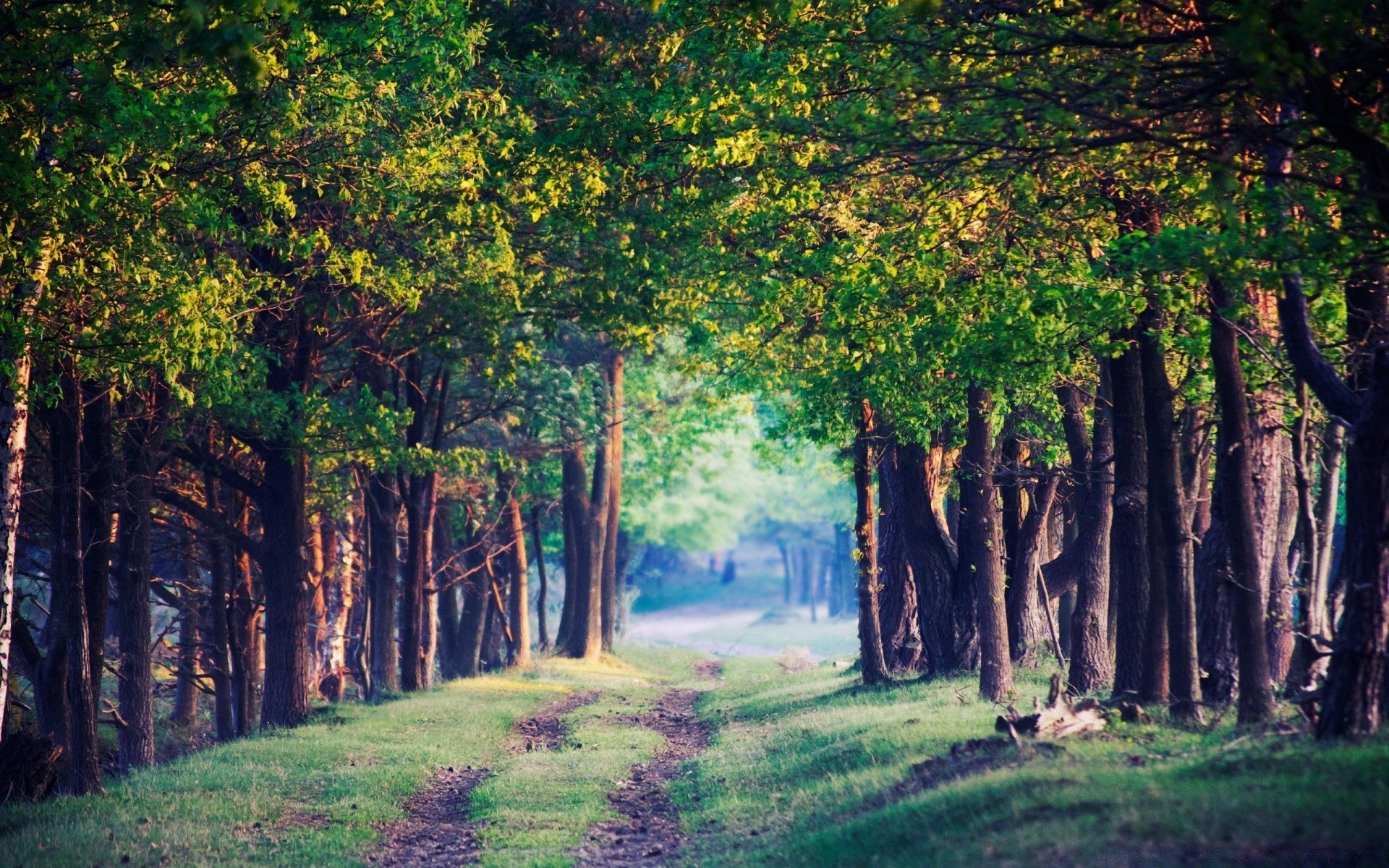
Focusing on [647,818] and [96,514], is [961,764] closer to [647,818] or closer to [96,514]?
[647,818]

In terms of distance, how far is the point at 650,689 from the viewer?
33594 millimetres

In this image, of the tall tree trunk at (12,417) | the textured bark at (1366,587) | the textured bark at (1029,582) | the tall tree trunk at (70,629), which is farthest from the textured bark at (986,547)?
the tall tree trunk at (12,417)

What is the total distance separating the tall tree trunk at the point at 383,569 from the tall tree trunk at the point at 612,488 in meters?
8.09

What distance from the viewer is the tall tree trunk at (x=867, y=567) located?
2472 centimetres

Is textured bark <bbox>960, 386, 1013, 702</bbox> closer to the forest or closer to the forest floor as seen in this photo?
the forest

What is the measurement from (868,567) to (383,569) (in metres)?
10.8

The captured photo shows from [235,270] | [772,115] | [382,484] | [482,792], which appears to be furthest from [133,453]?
[772,115]

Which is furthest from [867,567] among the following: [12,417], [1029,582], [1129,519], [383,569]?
[12,417]

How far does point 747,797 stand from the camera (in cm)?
1417

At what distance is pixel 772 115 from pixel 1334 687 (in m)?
7.52

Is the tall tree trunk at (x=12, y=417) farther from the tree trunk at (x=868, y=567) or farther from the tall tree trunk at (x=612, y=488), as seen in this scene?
the tall tree trunk at (x=612, y=488)

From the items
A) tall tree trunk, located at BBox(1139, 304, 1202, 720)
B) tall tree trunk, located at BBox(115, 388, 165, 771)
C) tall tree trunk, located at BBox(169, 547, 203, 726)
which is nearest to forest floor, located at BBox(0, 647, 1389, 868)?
tall tree trunk, located at BBox(1139, 304, 1202, 720)

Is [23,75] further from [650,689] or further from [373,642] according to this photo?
[650,689]

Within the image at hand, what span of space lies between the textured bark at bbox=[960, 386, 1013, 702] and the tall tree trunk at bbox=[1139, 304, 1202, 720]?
4.62 m
